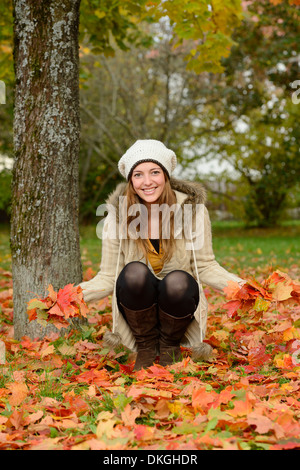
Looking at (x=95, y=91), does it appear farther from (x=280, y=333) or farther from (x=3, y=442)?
(x=3, y=442)

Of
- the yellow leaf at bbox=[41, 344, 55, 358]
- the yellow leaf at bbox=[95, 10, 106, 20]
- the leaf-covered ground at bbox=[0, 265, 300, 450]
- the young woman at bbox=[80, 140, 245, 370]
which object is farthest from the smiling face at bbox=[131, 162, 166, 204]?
the yellow leaf at bbox=[95, 10, 106, 20]

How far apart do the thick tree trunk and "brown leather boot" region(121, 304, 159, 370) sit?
2.25 feet

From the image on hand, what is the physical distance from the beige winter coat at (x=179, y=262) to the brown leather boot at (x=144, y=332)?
115 millimetres

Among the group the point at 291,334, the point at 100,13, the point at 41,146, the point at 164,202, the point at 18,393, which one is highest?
the point at 100,13

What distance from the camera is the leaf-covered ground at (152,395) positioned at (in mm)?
1636

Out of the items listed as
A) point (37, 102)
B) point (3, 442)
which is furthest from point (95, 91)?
point (3, 442)

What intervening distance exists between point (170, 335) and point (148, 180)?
0.82 m

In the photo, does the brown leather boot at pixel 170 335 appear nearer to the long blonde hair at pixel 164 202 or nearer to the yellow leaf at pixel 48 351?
the long blonde hair at pixel 164 202

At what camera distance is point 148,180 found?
256 cm

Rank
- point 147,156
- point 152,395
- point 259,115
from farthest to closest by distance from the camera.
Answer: point 259,115 < point 147,156 < point 152,395

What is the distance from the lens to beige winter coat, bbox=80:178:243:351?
261cm

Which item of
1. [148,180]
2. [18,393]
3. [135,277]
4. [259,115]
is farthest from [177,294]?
[259,115]

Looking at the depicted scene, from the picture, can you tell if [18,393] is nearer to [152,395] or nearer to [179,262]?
[152,395]
